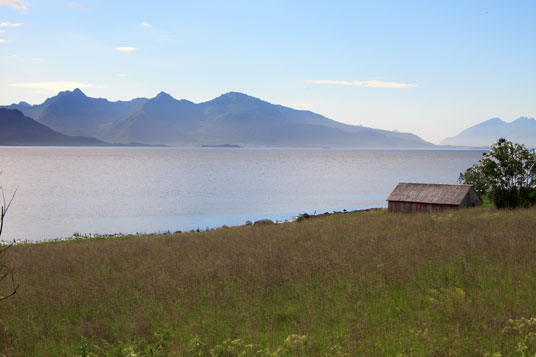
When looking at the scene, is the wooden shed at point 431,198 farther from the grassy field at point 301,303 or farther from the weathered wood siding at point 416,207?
the grassy field at point 301,303

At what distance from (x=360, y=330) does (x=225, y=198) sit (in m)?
83.9

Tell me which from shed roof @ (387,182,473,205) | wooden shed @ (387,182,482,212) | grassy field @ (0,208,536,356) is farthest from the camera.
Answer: shed roof @ (387,182,473,205)

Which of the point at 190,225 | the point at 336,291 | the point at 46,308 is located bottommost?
the point at 190,225

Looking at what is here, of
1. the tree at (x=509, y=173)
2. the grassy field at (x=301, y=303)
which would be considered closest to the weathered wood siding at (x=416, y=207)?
the tree at (x=509, y=173)

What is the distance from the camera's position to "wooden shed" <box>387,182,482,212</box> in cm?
4109

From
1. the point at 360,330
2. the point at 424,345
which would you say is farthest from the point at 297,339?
the point at 424,345

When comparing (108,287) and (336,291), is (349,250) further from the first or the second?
(108,287)

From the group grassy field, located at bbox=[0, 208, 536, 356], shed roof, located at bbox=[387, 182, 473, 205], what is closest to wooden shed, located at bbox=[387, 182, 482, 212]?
shed roof, located at bbox=[387, 182, 473, 205]

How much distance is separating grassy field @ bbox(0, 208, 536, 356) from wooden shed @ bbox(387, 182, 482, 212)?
25873 millimetres

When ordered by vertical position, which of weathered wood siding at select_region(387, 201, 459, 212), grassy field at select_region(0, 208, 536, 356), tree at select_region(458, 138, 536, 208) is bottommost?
weathered wood siding at select_region(387, 201, 459, 212)

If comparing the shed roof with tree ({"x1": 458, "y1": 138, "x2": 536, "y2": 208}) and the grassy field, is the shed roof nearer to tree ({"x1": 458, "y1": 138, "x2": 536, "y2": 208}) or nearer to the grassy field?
tree ({"x1": 458, "y1": 138, "x2": 536, "y2": 208})

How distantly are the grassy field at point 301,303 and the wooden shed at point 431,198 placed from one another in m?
25.9

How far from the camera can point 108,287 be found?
515 inches

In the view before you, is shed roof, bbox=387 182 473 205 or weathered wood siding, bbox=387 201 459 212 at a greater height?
shed roof, bbox=387 182 473 205
